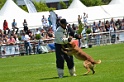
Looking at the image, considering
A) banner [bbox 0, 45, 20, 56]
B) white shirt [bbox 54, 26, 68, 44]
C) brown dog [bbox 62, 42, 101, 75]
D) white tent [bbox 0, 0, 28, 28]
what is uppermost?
white shirt [bbox 54, 26, 68, 44]

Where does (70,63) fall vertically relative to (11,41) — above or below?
above

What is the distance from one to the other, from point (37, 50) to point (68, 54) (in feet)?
57.6

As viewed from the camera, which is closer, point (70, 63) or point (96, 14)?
point (70, 63)

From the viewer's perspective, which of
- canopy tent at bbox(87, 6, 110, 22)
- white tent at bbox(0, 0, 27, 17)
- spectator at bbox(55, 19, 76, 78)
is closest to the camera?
spectator at bbox(55, 19, 76, 78)

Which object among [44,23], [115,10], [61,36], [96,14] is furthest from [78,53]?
[115,10]

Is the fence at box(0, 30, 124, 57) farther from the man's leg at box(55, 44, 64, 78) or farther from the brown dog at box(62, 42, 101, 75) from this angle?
the brown dog at box(62, 42, 101, 75)

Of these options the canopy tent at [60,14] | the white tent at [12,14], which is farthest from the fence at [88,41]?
the white tent at [12,14]

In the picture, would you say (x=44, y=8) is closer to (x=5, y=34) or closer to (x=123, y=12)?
(x=123, y=12)

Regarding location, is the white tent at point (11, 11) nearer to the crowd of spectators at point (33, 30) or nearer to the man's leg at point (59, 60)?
the crowd of spectators at point (33, 30)

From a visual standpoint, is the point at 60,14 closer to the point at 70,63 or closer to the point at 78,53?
the point at 70,63

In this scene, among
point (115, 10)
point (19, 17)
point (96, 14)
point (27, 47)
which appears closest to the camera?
point (27, 47)

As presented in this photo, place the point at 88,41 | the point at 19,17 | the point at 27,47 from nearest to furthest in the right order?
the point at 27,47 → the point at 88,41 → the point at 19,17

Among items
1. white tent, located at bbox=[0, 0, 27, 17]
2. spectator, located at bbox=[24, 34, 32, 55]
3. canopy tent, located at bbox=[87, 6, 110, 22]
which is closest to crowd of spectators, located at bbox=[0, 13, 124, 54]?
spectator, located at bbox=[24, 34, 32, 55]

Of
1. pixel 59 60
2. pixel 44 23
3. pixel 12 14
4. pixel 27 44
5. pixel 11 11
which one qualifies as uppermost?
pixel 59 60
